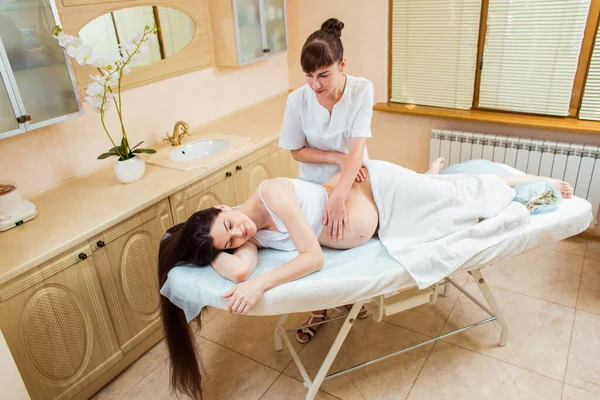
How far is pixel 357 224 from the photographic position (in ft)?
5.92

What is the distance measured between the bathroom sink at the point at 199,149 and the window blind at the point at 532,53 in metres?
1.78

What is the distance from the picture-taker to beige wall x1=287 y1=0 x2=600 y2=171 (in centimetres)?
316

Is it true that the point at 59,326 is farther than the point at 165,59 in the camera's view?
Result: No

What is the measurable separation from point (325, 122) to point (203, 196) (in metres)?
0.83

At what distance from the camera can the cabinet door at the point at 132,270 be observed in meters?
1.97

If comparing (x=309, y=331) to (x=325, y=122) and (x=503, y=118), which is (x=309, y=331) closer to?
(x=325, y=122)

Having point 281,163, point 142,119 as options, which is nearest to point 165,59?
point 142,119

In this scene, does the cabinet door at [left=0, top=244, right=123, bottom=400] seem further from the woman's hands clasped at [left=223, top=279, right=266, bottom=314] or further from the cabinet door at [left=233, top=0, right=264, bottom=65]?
the cabinet door at [left=233, top=0, right=264, bottom=65]

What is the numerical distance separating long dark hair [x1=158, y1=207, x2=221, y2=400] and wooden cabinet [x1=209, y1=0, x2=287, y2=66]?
161 centimetres

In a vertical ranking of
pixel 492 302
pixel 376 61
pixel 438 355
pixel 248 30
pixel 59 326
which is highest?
pixel 248 30

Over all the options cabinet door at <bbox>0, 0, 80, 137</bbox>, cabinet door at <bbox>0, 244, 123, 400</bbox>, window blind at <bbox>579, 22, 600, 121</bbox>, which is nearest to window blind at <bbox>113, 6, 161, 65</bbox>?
cabinet door at <bbox>0, 0, 80, 137</bbox>

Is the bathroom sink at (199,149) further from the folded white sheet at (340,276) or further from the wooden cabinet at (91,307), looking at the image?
the folded white sheet at (340,276)

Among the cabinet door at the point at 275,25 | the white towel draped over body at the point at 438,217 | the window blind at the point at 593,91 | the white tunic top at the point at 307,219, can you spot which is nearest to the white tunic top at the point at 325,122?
the white towel draped over body at the point at 438,217

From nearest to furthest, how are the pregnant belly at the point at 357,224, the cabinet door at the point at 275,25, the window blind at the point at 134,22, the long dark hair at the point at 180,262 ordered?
the long dark hair at the point at 180,262, the pregnant belly at the point at 357,224, the window blind at the point at 134,22, the cabinet door at the point at 275,25
